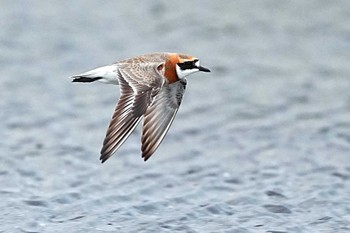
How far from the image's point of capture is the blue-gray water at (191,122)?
1234cm

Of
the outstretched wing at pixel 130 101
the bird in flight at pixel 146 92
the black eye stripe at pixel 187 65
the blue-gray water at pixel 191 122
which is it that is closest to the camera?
the outstretched wing at pixel 130 101

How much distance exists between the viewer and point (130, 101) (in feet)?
33.7

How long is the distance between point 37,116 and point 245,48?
13.3 feet

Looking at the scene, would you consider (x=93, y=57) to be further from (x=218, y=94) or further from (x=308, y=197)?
(x=308, y=197)

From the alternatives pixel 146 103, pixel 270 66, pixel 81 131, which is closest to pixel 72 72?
pixel 81 131

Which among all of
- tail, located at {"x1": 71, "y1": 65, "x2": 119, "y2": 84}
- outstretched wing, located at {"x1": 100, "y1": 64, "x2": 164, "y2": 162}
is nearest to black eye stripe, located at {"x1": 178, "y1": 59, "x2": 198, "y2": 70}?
outstretched wing, located at {"x1": 100, "y1": 64, "x2": 164, "y2": 162}

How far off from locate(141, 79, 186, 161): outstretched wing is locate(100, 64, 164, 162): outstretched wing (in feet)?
1.68

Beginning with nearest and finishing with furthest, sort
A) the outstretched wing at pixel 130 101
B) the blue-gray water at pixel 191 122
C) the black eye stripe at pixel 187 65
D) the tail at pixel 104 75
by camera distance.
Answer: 1. the outstretched wing at pixel 130 101
2. the tail at pixel 104 75
3. the black eye stripe at pixel 187 65
4. the blue-gray water at pixel 191 122

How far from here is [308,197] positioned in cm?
1280

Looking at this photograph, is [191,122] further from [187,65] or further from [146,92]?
[146,92]

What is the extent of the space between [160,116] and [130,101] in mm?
864

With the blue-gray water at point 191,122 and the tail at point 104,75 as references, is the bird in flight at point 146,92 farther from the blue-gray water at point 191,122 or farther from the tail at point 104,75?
the blue-gray water at point 191,122

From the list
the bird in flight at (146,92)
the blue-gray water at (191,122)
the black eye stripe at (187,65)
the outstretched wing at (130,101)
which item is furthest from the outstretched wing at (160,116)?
the blue-gray water at (191,122)

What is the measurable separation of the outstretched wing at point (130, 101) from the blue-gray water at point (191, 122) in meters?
2.01
